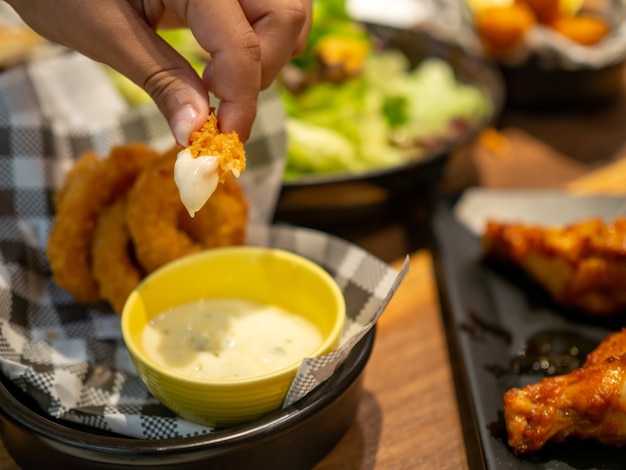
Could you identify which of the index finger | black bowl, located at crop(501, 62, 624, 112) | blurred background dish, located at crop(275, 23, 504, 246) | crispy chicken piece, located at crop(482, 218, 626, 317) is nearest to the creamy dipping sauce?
the index finger

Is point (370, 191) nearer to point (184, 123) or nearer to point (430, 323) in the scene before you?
point (430, 323)

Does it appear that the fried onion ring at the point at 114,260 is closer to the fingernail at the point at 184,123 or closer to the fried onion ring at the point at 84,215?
the fried onion ring at the point at 84,215

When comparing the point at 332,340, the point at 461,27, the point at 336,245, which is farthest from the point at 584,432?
the point at 461,27

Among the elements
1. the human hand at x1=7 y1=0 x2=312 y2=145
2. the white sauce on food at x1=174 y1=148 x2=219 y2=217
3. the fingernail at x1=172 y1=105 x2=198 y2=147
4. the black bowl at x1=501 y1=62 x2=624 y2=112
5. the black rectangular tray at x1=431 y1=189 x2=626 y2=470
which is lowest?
the black bowl at x1=501 y1=62 x2=624 y2=112

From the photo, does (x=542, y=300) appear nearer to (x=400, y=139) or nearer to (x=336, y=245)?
(x=336, y=245)

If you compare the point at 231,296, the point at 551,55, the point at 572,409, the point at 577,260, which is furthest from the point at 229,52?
the point at 551,55

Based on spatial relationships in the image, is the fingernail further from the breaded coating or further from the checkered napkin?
the checkered napkin

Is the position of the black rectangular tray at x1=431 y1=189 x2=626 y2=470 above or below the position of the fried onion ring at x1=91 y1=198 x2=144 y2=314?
below
